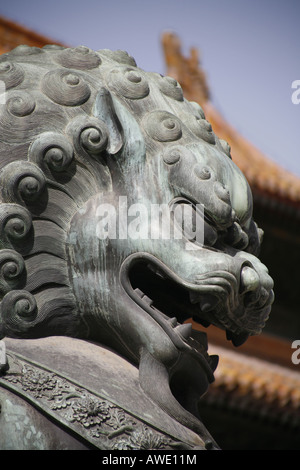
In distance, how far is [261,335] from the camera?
10.6 m

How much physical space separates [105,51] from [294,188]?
25.8ft

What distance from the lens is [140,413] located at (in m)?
2.06

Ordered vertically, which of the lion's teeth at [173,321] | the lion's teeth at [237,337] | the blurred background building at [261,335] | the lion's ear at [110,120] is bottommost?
the blurred background building at [261,335]

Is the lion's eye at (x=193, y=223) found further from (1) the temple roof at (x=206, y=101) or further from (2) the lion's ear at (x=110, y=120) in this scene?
(1) the temple roof at (x=206, y=101)

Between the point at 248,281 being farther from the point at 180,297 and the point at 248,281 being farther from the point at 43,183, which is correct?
the point at 43,183

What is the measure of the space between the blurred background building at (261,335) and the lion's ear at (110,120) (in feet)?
19.6

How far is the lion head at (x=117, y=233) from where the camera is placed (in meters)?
2.20

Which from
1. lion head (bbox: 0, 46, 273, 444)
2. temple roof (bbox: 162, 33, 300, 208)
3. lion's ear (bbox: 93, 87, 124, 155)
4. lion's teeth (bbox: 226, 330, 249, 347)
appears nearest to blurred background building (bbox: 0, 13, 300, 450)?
temple roof (bbox: 162, 33, 300, 208)

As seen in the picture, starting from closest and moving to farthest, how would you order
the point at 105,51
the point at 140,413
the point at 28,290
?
1. the point at 140,413
2. the point at 28,290
3. the point at 105,51

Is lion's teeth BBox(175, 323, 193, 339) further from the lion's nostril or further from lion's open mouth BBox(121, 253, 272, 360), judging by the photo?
the lion's nostril

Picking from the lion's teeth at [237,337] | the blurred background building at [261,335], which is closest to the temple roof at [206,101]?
the blurred background building at [261,335]
